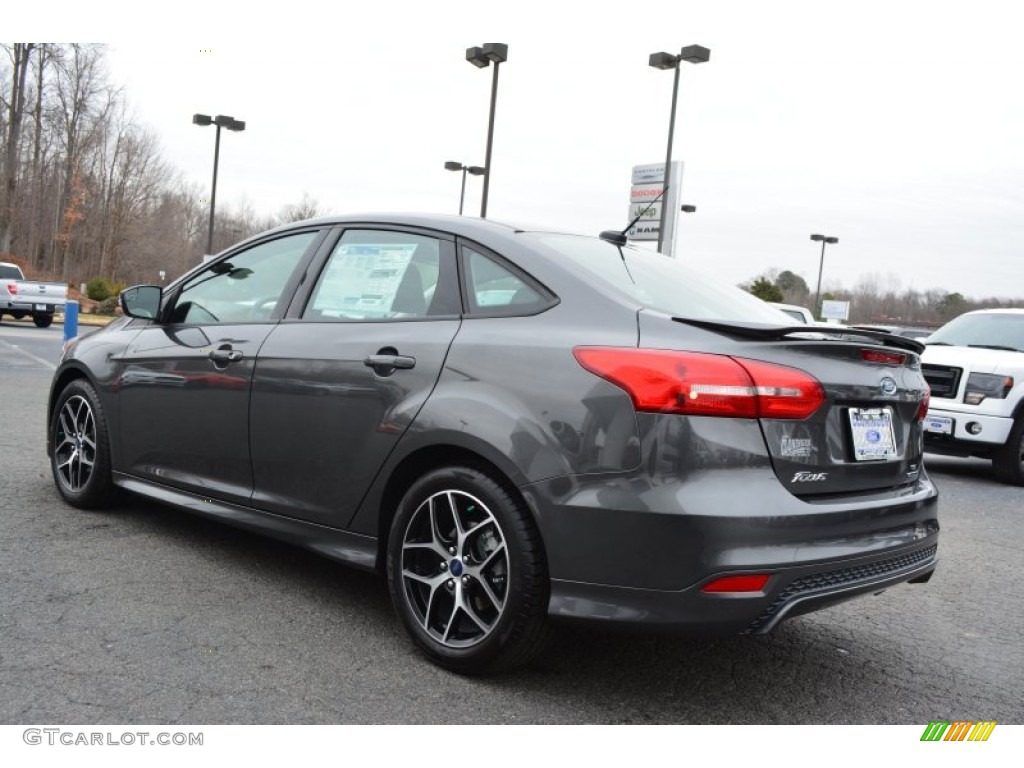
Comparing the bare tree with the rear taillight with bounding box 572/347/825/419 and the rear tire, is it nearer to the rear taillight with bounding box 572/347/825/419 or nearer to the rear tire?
the rear tire

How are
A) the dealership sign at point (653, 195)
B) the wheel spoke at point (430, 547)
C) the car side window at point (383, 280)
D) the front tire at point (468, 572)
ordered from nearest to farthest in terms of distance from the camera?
the front tire at point (468, 572)
the wheel spoke at point (430, 547)
the car side window at point (383, 280)
the dealership sign at point (653, 195)

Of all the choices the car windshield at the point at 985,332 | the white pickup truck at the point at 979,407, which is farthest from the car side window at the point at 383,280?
the car windshield at the point at 985,332

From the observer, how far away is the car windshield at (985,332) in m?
9.91

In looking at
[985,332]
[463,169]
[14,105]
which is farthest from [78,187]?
[985,332]

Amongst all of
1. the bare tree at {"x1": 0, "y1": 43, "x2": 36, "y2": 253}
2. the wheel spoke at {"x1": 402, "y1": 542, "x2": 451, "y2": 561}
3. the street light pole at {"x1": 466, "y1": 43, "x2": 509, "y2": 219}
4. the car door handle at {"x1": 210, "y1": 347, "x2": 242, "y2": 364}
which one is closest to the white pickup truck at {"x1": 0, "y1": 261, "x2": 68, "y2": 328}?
the street light pole at {"x1": 466, "y1": 43, "x2": 509, "y2": 219}

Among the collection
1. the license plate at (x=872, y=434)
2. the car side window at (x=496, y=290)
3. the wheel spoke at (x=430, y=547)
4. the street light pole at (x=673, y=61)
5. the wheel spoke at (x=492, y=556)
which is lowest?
the wheel spoke at (x=430, y=547)

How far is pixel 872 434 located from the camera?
3139 mm

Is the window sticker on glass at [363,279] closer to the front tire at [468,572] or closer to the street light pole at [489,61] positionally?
the front tire at [468,572]

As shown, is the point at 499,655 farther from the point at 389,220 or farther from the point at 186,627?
the point at 389,220

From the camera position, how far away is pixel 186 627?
11.6 ft

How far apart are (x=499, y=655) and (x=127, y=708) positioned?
3.70 feet

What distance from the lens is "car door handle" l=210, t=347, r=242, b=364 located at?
4.14 meters

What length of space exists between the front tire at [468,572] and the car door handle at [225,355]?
122 cm

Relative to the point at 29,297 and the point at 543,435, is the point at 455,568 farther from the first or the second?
the point at 29,297
